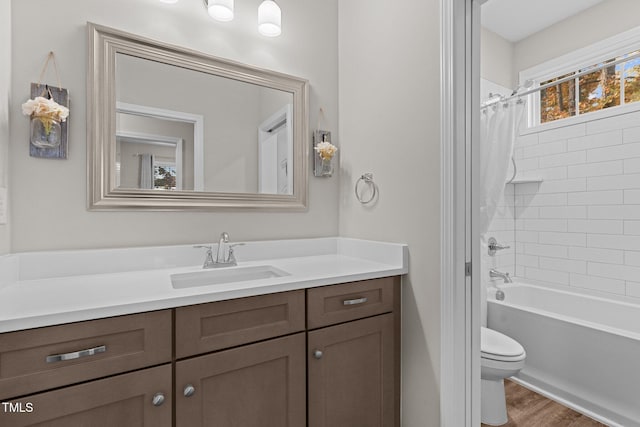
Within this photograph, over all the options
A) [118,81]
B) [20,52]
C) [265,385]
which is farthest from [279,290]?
[20,52]

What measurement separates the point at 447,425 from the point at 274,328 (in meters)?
0.83

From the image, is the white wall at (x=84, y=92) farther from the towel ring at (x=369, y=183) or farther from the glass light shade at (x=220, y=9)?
the towel ring at (x=369, y=183)

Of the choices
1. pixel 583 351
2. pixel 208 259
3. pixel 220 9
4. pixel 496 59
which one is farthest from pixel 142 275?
pixel 496 59

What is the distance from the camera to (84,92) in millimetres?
1302

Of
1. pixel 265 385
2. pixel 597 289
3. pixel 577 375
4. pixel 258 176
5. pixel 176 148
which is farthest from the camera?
pixel 597 289

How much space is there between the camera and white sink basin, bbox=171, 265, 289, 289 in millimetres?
1332

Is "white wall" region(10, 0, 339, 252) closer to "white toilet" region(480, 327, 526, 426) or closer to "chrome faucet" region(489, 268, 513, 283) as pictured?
"white toilet" region(480, 327, 526, 426)

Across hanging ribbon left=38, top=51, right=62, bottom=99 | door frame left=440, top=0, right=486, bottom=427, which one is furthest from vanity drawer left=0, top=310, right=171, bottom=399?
door frame left=440, top=0, right=486, bottom=427

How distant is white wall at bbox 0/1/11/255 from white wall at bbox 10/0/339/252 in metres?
0.03

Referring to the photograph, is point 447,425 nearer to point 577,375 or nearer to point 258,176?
point 577,375

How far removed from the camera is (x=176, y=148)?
1.50 meters

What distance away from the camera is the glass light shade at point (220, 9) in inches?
58.7

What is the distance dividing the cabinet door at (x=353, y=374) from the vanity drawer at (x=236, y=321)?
0.44 ft

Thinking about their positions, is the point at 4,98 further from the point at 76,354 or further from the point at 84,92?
the point at 76,354
